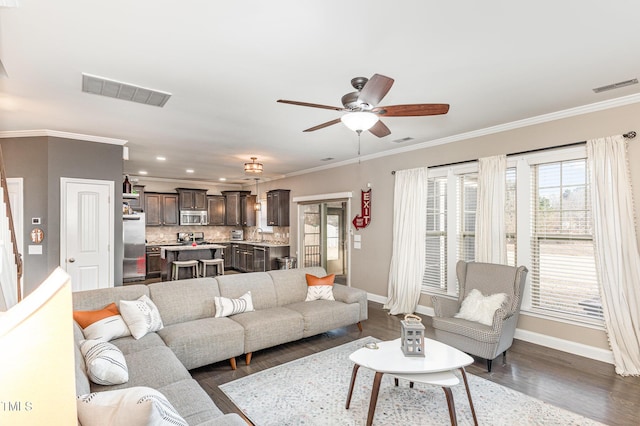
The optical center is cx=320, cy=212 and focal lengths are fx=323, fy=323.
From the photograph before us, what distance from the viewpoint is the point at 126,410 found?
1203 mm

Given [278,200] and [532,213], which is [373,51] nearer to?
[532,213]

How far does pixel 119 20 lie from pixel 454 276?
4886 mm

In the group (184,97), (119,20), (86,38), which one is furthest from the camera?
(184,97)

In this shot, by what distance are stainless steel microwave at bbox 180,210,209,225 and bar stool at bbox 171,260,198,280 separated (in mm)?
2586

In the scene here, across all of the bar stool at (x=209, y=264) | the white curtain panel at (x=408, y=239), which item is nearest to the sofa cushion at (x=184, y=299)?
the white curtain panel at (x=408, y=239)

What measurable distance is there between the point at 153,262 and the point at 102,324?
6632mm

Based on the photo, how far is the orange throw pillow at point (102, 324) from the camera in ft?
8.89

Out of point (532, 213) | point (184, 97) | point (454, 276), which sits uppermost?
point (184, 97)

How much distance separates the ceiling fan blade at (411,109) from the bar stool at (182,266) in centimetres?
603

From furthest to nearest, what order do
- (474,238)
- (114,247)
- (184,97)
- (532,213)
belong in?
(114,247) → (474,238) → (532,213) → (184,97)

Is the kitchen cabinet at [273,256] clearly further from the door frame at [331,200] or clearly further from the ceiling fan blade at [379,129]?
the ceiling fan blade at [379,129]

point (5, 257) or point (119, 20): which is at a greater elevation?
point (119, 20)

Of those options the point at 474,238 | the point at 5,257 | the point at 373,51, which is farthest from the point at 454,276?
the point at 5,257

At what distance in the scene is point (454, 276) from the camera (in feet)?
16.1
